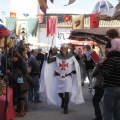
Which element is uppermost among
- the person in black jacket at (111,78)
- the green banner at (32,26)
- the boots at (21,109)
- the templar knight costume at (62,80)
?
the green banner at (32,26)

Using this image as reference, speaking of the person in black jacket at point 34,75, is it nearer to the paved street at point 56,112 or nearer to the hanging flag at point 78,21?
the paved street at point 56,112

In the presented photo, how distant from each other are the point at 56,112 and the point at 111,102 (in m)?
3.65

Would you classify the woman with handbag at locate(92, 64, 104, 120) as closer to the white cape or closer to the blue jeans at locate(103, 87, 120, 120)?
the blue jeans at locate(103, 87, 120, 120)

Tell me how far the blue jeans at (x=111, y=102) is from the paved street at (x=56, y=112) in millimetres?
2555

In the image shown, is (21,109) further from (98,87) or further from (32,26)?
(32,26)

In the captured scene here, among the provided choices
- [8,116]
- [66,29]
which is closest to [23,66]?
[8,116]

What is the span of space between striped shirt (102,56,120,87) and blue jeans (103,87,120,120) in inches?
3.6

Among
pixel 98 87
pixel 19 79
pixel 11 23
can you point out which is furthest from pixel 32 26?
pixel 98 87

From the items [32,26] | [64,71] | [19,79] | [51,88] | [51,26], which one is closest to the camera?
[19,79]

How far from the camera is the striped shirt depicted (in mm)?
5230

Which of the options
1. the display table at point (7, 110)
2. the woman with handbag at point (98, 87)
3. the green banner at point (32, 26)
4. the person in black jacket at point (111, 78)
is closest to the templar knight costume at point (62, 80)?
the woman with handbag at point (98, 87)

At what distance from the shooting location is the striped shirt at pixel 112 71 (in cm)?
523

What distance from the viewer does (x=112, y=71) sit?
523 cm

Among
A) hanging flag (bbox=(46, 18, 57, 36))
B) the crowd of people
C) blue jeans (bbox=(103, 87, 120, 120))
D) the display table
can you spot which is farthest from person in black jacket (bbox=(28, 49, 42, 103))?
hanging flag (bbox=(46, 18, 57, 36))
